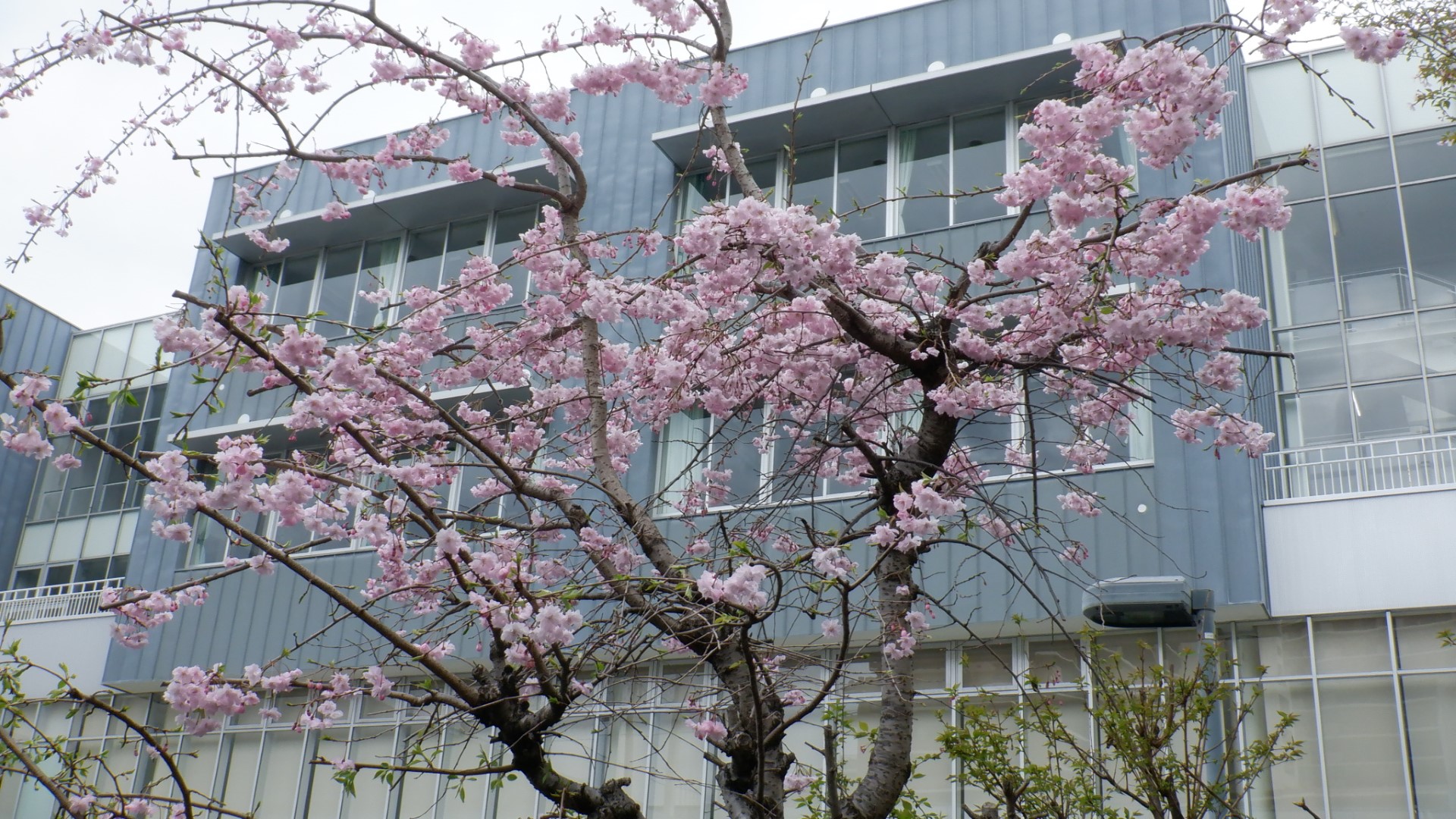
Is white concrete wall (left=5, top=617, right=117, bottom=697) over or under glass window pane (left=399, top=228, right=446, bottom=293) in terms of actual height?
under

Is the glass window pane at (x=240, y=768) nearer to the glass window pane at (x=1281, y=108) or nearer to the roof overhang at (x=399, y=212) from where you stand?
the roof overhang at (x=399, y=212)

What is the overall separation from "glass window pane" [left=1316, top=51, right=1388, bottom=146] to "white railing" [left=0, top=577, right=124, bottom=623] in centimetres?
1828

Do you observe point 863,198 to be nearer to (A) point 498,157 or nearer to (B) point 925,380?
(A) point 498,157

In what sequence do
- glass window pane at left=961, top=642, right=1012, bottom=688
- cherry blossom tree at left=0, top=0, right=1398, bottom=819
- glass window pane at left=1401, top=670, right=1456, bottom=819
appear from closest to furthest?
cherry blossom tree at left=0, top=0, right=1398, bottom=819
glass window pane at left=1401, top=670, right=1456, bottom=819
glass window pane at left=961, top=642, right=1012, bottom=688

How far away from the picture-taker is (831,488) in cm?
1381

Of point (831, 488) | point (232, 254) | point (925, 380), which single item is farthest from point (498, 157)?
point (925, 380)

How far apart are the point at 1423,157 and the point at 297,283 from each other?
16.0 meters

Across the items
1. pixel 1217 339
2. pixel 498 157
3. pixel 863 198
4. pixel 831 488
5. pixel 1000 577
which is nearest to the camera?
pixel 1217 339

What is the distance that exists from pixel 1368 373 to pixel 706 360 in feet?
39.5

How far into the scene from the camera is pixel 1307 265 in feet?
51.6

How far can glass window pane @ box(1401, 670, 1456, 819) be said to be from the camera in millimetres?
10805

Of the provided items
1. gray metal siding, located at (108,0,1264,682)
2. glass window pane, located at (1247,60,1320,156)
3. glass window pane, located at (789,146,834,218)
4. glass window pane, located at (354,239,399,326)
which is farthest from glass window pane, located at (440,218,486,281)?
glass window pane, located at (1247,60,1320,156)

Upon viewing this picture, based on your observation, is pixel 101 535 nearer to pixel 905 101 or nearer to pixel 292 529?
pixel 292 529

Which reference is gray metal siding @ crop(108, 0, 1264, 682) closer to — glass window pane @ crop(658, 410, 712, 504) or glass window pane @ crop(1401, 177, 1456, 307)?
glass window pane @ crop(658, 410, 712, 504)
